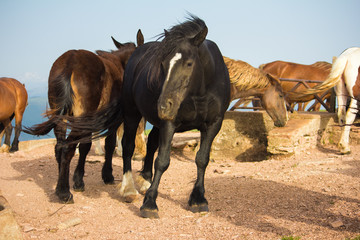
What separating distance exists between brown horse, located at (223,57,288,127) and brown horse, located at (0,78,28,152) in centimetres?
563

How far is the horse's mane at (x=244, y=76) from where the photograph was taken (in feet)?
24.4

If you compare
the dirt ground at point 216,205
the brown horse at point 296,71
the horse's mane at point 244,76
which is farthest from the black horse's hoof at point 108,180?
the brown horse at point 296,71

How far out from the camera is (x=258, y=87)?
7934mm

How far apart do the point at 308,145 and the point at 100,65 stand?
5.66 metres

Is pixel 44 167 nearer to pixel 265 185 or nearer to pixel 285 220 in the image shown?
pixel 265 185

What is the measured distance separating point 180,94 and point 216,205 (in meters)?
1.67

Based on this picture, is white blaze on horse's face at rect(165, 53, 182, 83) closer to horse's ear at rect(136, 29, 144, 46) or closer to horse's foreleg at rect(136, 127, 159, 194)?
horse's foreleg at rect(136, 127, 159, 194)

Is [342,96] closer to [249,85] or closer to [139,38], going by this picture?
[249,85]

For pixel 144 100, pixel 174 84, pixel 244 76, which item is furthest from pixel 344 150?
pixel 174 84

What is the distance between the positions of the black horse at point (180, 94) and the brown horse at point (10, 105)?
5.30 metres

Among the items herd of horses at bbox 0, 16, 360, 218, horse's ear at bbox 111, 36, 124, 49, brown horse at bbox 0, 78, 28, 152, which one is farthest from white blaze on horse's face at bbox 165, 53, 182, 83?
brown horse at bbox 0, 78, 28, 152

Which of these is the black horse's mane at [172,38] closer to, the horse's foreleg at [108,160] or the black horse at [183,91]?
the black horse at [183,91]

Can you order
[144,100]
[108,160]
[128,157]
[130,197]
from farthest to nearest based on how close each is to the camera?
1. [108,160]
2. [128,157]
3. [130,197]
4. [144,100]

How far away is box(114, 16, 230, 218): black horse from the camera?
3.52m
